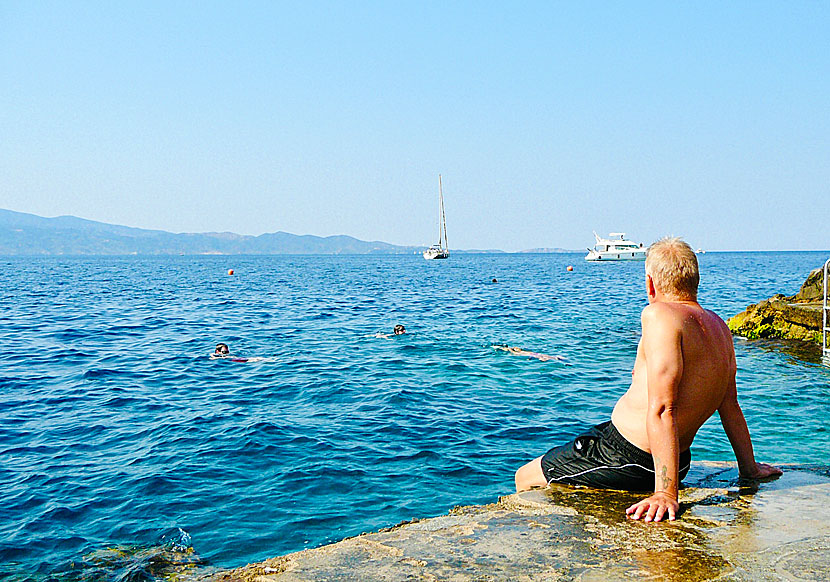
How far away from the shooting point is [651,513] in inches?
170

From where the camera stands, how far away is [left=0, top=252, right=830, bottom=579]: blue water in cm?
672

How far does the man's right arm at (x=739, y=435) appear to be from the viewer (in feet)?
15.7

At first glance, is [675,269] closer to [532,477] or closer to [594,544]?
[594,544]

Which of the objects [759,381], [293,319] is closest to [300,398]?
[759,381]

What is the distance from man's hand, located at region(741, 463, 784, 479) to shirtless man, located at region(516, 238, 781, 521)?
487 millimetres

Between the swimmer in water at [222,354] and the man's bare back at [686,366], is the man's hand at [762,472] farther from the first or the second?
the swimmer in water at [222,354]

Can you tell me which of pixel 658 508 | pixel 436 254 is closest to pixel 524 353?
pixel 658 508

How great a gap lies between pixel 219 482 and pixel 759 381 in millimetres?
10764

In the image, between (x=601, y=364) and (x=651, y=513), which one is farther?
(x=601, y=364)

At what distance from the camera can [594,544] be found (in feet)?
13.1

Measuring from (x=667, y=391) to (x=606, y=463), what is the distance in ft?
3.15

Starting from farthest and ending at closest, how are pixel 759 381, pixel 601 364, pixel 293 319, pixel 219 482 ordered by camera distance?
pixel 293 319 < pixel 601 364 < pixel 759 381 < pixel 219 482

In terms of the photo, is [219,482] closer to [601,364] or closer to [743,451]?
[743,451]

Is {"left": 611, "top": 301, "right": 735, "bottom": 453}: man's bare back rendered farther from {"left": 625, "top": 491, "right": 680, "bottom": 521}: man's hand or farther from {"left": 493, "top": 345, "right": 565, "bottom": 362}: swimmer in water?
{"left": 493, "top": 345, "right": 565, "bottom": 362}: swimmer in water
